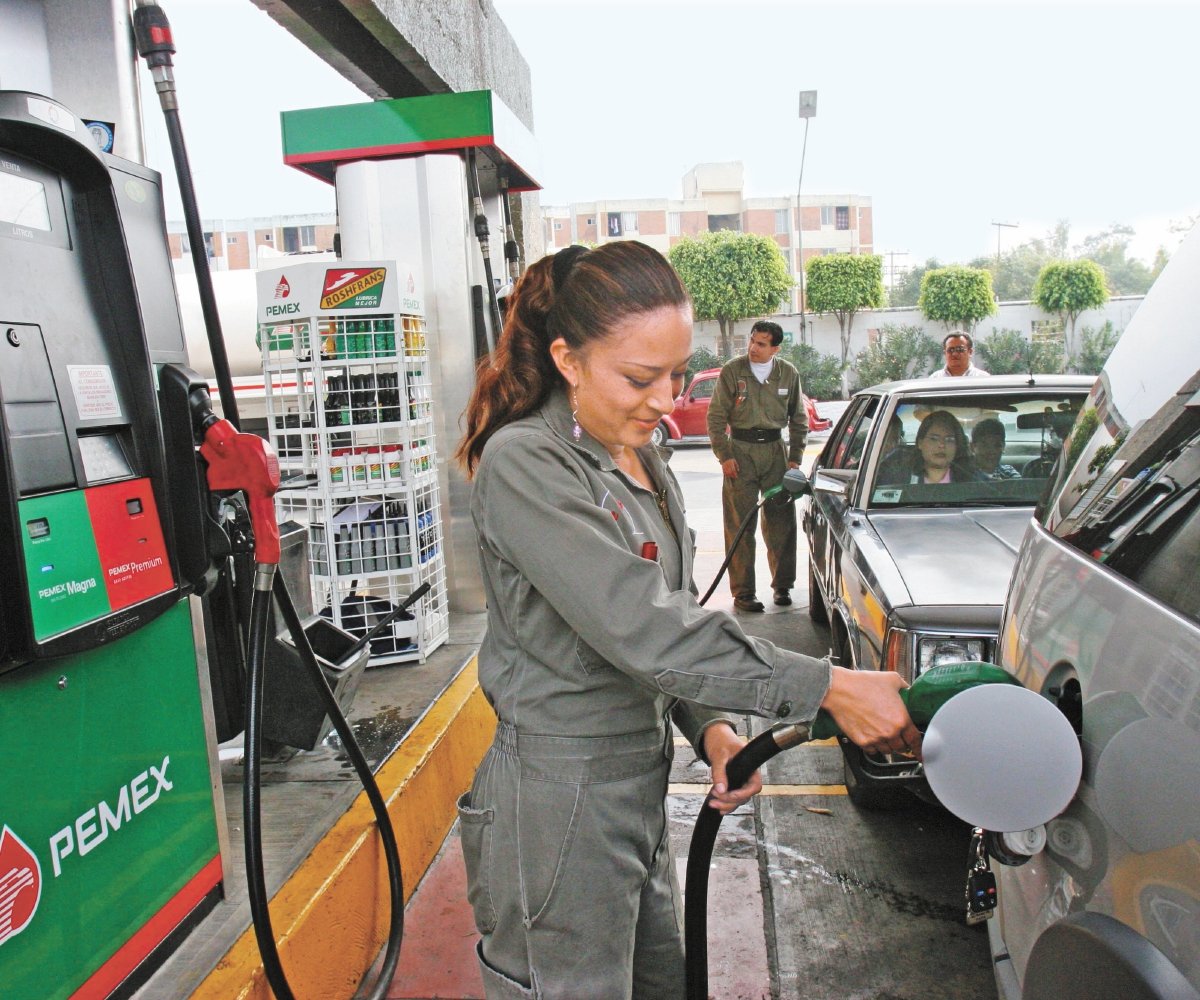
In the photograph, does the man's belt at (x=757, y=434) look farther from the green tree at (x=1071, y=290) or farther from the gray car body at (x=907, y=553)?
the green tree at (x=1071, y=290)

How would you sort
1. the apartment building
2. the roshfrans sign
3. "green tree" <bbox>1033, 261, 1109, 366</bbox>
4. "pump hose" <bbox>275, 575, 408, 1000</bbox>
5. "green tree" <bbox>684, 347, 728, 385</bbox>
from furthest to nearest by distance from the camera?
the apartment building < "green tree" <bbox>684, 347, 728, 385</bbox> < "green tree" <bbox>1033, 261, 1109, 366</bbox> < the roshfrans sign < "pump hose" <bbox>275, 575, 408, 1000</bbox>

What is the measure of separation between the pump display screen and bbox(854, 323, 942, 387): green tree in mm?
35013

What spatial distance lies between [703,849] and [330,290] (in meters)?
3.30

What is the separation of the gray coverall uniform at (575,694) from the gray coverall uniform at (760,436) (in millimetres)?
5445

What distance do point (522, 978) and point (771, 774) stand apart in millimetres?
2935

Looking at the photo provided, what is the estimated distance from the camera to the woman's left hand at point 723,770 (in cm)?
156

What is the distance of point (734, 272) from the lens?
3856cm

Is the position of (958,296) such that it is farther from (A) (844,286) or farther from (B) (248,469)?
(B) (248,469)

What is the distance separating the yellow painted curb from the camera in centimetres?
236

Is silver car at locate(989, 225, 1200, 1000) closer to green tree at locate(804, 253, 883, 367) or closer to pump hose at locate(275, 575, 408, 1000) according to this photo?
pump hose at locate(275, 575, 408, 1000)

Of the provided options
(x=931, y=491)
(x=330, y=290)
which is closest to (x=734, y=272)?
(x=931, y=491)

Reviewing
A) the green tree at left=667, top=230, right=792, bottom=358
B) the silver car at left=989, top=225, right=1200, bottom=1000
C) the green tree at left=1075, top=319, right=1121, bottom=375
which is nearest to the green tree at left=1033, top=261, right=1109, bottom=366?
the green tree at left=1075, top=319, right=1121, bottom=375

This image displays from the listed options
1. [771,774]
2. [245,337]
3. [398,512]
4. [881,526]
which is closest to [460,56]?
[398,512]

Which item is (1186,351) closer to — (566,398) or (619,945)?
(566,398)
